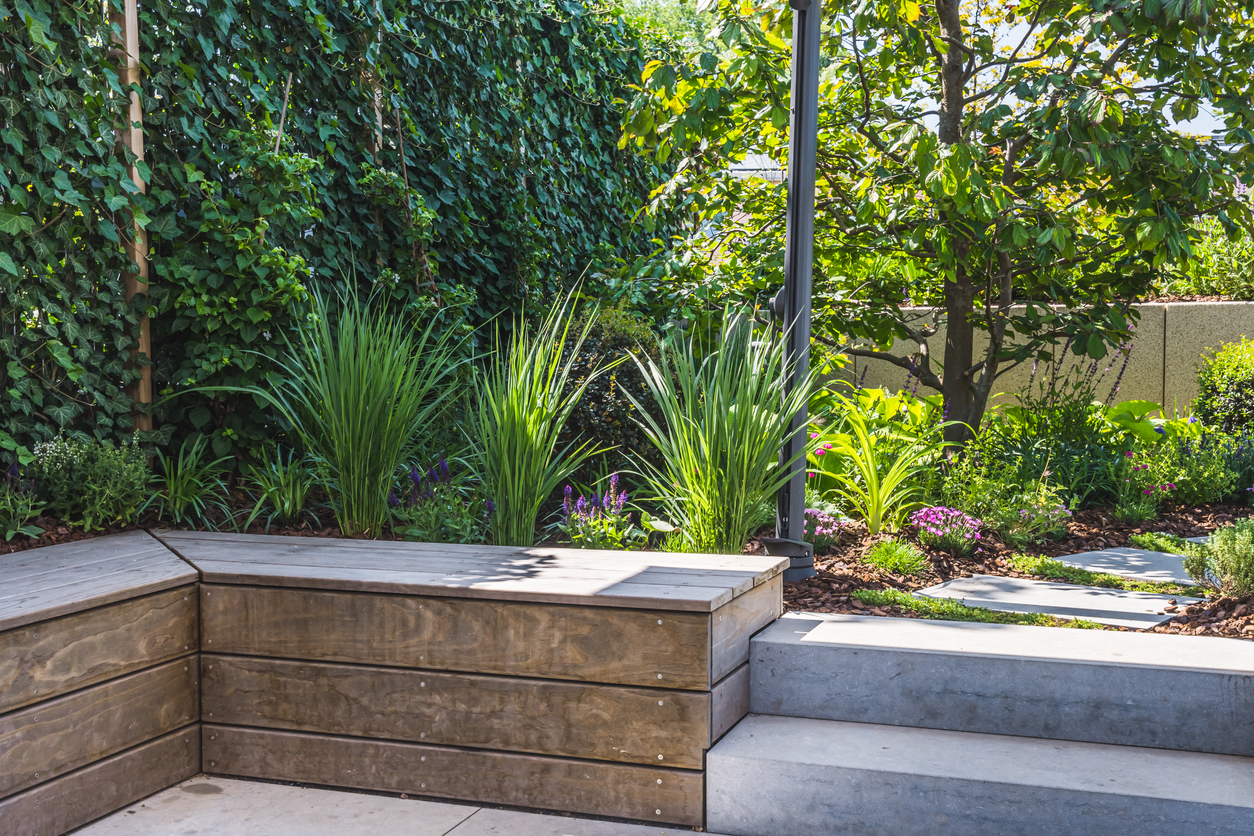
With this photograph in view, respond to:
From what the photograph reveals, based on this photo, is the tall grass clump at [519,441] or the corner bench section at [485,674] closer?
the corner bench section at [485,674]

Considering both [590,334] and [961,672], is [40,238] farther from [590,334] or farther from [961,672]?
[961,672]

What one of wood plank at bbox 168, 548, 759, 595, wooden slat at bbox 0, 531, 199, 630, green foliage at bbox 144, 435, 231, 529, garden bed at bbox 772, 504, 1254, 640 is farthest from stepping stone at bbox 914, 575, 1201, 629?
green foliage at bbox 144, 435, 231, 529

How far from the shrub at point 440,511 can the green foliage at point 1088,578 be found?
199 cm

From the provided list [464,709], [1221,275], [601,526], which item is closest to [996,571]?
[601,526]

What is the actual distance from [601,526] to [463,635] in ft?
2.93

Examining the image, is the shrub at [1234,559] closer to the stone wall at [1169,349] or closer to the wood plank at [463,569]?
the wood plank at [463,569]

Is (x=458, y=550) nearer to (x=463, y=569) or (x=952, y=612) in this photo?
(x=463, y=569)

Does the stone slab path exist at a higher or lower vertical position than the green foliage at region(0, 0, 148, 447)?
lower

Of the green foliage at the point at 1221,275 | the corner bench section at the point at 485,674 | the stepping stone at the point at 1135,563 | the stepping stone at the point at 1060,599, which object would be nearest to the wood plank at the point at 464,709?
the corner bench section at the point at 485,674

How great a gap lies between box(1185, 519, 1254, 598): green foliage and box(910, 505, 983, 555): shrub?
2.53 feet

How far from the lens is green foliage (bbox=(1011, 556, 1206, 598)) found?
3033 millimetres

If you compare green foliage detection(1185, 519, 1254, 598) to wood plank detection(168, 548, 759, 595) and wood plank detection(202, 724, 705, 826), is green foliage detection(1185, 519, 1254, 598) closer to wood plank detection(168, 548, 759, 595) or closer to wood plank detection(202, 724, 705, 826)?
wood plank detection(168, 548, 759, 595)

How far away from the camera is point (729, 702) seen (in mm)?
2211

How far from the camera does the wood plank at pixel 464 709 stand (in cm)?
210
